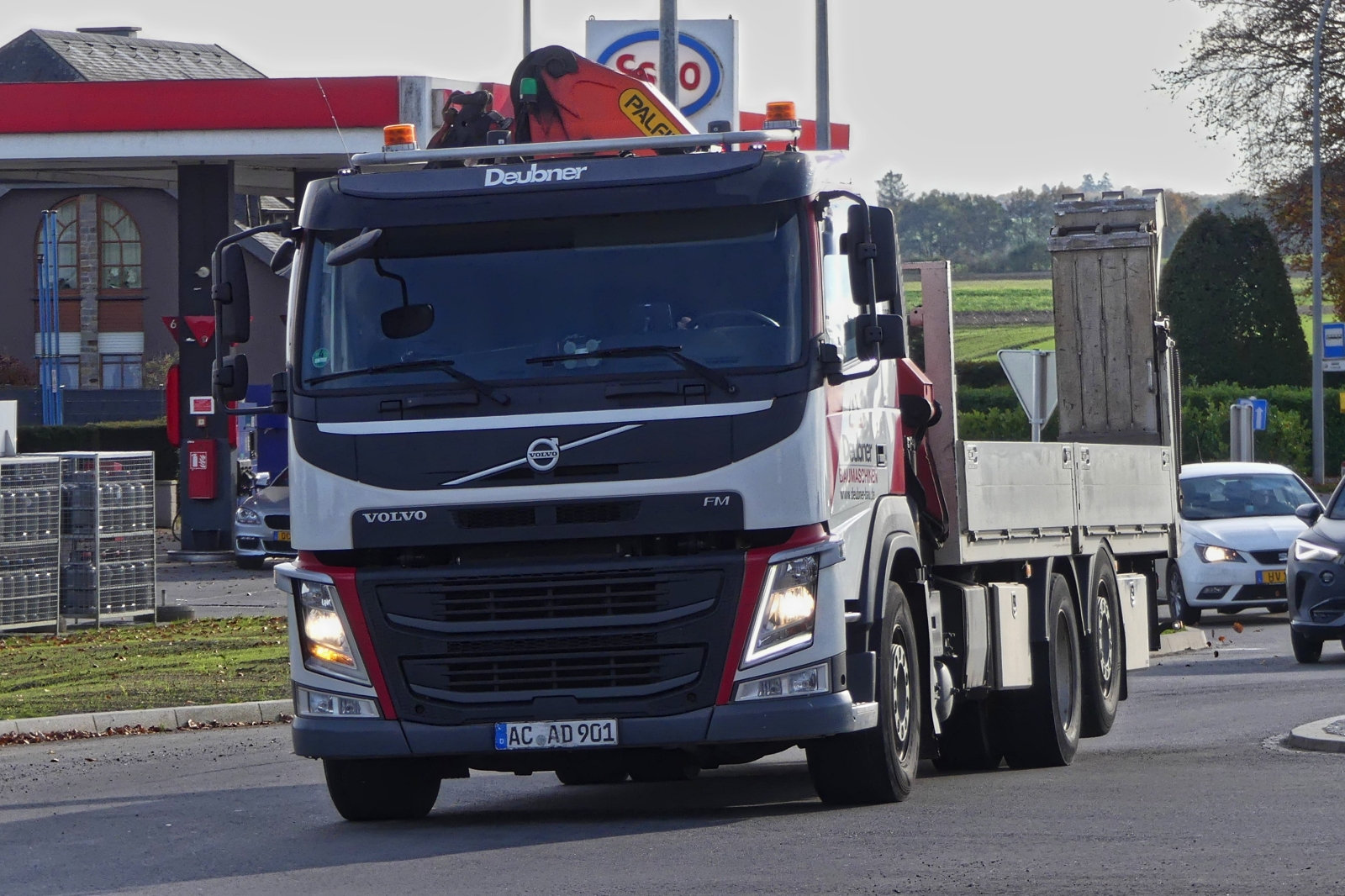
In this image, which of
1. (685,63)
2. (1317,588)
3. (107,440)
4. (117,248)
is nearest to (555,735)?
(1317,588)

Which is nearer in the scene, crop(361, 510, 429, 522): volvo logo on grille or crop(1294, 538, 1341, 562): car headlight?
crop(361, 510, 429, 522): volvo logo on grille

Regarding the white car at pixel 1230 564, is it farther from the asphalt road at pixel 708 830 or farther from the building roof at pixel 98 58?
the building roof at pixel 98 58

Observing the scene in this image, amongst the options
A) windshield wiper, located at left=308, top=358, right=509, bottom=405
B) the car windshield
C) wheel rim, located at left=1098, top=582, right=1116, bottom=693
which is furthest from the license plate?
the car windshield

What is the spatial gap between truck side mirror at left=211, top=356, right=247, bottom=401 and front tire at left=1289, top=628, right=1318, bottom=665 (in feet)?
36.0

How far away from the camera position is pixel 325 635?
9.05m

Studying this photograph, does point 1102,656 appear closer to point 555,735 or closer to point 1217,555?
point 555,735

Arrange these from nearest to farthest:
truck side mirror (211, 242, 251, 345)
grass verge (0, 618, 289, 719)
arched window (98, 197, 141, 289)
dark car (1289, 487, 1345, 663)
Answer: truck side mirror (211, 242, 251, 345), grass verge (0, 618, 289, 719), dark car (1289, 487, 1345, 663), arched window (98, 197, 141, 289)

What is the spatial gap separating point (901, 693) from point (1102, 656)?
144 inches

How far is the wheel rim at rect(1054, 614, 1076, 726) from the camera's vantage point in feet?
39.3

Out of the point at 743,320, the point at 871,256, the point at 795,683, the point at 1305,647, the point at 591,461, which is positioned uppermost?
the point at 871,256

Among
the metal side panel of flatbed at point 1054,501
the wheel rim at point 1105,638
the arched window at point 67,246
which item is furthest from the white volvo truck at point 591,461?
the arched window at point 67,246

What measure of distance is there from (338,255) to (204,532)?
26.5m

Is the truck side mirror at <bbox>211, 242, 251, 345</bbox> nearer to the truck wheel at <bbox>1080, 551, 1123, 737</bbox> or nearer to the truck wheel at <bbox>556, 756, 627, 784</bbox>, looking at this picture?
the truck wheel at <bbox>556, 756, 627, 784</bbox>

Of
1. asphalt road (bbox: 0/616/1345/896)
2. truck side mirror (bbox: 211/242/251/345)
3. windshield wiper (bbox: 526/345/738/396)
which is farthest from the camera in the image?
truck side mirror (bbox: 211/242/251/345)
